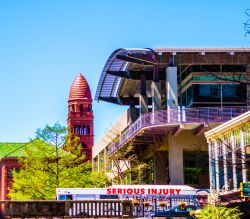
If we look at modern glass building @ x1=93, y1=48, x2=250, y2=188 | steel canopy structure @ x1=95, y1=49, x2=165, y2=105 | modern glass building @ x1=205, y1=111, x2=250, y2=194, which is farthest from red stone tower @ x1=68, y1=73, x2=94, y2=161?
modern glass building @ x1=205, y1=111, x2=250, y2=194

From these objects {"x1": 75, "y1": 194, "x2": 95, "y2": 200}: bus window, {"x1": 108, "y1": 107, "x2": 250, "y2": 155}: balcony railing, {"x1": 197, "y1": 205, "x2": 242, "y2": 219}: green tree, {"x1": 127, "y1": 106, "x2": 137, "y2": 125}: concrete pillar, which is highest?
{"x1": 127, "y1": 106, "x2": 137, "y2": 125}: concrete pillar

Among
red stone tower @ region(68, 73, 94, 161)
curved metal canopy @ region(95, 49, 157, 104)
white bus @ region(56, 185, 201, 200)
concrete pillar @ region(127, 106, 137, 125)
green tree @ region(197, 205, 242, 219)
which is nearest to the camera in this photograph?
green tree @ region(197, 205, 242, 219)

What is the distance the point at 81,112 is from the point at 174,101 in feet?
371

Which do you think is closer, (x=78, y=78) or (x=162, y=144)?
(x=162, y=144)

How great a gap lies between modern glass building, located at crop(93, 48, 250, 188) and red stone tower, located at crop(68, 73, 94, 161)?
94.2m

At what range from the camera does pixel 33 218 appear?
3553cm

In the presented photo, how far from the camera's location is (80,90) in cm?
17775

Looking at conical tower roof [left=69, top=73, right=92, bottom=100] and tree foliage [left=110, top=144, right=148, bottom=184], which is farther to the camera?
conical tower roof [left=69, top=73, right=92, bottom=100]

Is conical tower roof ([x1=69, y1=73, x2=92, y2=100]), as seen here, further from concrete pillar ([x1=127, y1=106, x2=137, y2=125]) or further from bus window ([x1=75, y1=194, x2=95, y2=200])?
bus window ([x1=75, y1=194, x2=95, y2=200])

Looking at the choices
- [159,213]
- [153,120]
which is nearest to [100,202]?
[159,213]

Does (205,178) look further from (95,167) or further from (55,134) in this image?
(95,167)

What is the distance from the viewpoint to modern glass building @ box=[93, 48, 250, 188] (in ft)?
197

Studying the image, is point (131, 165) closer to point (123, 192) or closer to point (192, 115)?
point (192, 115)

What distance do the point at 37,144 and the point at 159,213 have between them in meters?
23.8
